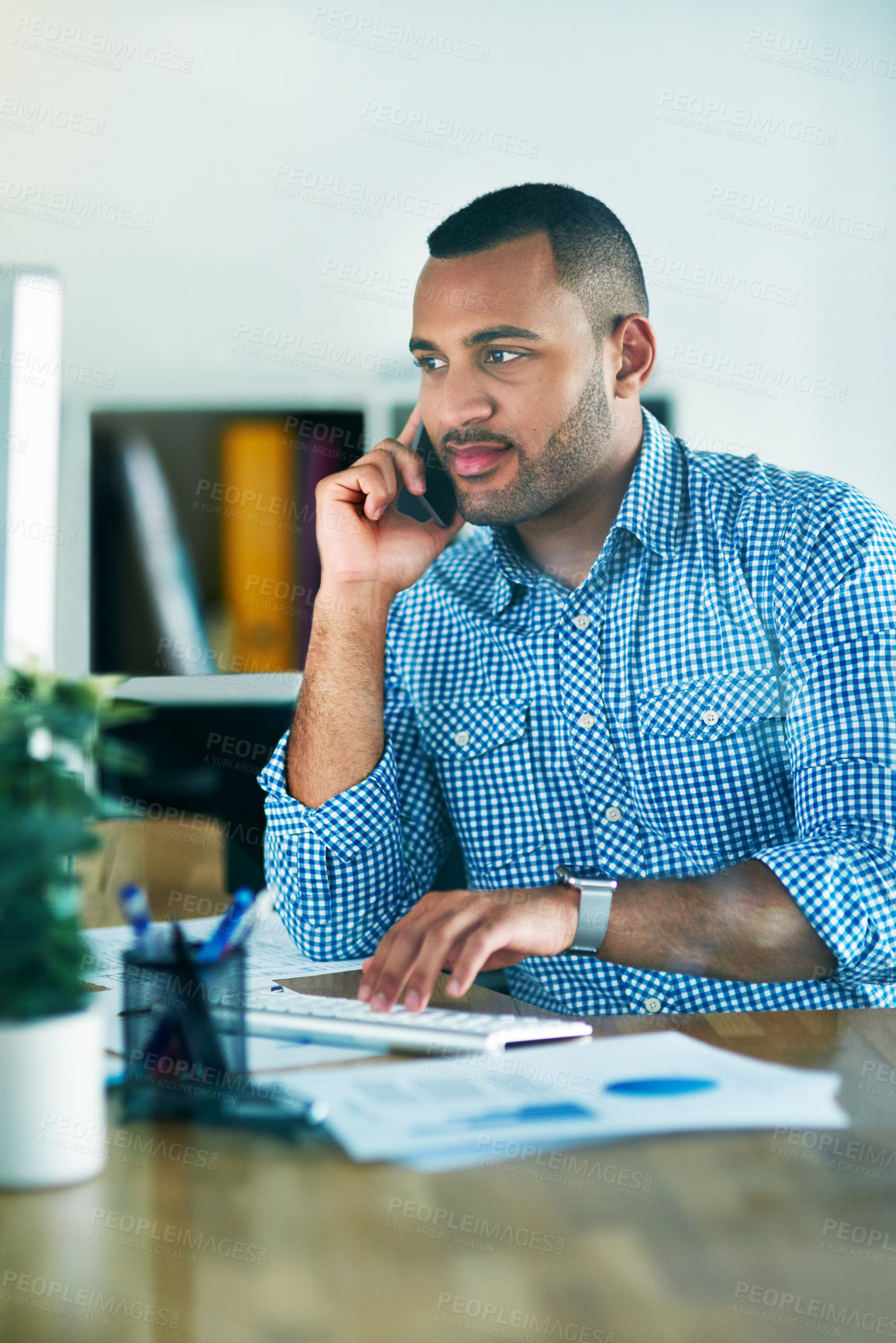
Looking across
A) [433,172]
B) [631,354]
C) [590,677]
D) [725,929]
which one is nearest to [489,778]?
[590,677]

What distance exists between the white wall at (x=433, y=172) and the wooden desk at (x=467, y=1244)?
1.79 metres

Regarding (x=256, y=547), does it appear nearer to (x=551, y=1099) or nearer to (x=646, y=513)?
(x=646, y=513)

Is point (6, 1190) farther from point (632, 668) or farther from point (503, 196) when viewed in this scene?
point (503, 196)

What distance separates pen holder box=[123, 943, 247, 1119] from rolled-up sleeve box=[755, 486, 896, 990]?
576mm

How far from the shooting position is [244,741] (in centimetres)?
205

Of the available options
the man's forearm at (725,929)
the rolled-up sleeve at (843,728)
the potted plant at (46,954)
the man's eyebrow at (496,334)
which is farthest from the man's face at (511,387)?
the potted plant at (46,954)

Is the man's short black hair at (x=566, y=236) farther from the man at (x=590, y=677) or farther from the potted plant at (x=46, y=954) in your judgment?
the potted plant at (x=46, y=954)

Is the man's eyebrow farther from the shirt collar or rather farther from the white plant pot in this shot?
the white plant pot

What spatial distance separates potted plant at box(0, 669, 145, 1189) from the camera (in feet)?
1.64

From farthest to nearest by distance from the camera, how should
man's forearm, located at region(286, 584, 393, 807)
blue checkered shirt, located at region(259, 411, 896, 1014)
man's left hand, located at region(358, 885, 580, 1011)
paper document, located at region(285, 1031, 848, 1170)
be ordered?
man's forearm, located at region(286, 584, 393, 807), blue checkered shirt, located at region(259, 411, 896, 1014), man's left hand, located at region(358, 885, 580, 1011), paper document, located at region(285, 1031, 848, 1170)

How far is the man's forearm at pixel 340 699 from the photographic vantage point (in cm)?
130

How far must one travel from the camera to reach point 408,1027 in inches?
30.9

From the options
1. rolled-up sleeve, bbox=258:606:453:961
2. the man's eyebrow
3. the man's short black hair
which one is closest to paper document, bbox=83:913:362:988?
rolled-up sleeve, bbox=258:606:453:961

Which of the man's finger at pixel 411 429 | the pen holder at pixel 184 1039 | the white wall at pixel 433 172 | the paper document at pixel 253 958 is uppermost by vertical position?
the white wall at pixel 433 172
